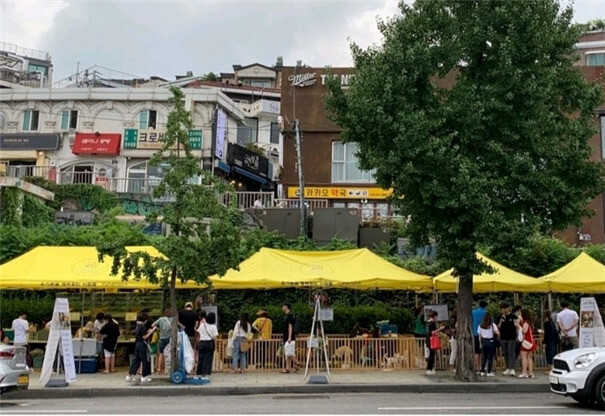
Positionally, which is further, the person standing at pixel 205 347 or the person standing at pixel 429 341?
the person standing at pixel 429 341

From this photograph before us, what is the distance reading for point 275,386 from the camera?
15.3 meters

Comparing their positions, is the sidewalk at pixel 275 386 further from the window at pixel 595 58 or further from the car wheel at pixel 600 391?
the window at pixel 595 58

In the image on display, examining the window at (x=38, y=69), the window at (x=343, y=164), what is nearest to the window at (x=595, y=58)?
the window at (x=343, y=164)

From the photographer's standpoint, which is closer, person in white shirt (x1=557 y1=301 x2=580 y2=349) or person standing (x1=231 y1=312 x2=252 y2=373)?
person standing (x1=231 y1=312 x2=252 y2=373)

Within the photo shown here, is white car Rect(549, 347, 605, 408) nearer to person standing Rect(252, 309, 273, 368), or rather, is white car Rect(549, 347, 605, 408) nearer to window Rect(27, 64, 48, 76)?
person standing Rect(252, 309, 273, 368)

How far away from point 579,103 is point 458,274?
5312 mm

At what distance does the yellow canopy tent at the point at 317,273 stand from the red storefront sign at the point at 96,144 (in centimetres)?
2289

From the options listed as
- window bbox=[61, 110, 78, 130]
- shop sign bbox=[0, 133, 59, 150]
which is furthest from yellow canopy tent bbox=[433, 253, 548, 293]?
shop sign bbox=[0, 133, 59, 150]

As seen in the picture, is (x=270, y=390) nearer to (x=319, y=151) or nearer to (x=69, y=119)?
(x=319, y=151)

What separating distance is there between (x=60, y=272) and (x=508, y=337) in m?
12.6

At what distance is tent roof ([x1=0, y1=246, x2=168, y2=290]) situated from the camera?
18.2 metres

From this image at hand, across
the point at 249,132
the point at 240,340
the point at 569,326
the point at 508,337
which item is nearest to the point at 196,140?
the point at 249,132

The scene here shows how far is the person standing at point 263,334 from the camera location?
60.6ft

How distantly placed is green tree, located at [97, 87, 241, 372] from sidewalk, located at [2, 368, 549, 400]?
117 centimetres
